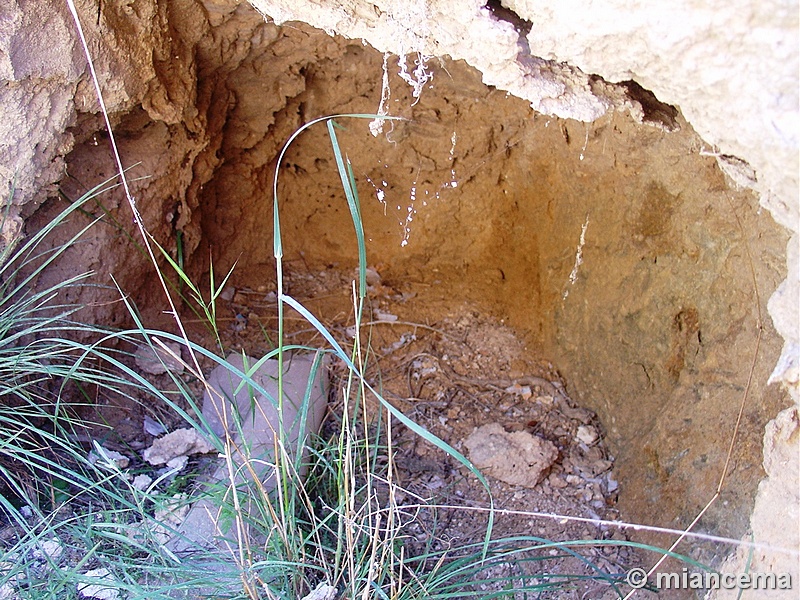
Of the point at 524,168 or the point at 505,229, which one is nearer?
the point at 524,168

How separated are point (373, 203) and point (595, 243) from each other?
86cm

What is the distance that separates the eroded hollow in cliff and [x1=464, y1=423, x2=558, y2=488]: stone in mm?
216

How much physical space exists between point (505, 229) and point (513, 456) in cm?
85

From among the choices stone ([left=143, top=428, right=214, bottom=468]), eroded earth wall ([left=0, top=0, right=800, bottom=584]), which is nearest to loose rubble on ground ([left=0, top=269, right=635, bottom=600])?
stone ([left=143, top=428, right=214, bottom=468])

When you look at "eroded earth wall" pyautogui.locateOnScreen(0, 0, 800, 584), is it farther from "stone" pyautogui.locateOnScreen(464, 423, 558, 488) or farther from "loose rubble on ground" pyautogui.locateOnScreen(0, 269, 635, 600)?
"stone" pyautogui.locateOnScreen(464, 423, 558, 488)

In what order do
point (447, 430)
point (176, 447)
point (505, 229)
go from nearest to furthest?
point (176, 447), point (447, 430), point (505, 229)

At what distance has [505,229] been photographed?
2.49 metres

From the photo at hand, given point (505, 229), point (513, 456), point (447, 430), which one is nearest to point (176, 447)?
point (447, 430)

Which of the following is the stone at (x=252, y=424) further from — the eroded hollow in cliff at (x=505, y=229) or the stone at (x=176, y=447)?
the eroded hollow in cliff at (x=505, y=229)

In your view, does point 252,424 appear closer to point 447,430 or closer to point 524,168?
point 447,430

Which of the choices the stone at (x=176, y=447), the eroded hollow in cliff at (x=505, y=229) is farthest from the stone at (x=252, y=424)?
the eroded hollow in cliff at (x=505, y=229)

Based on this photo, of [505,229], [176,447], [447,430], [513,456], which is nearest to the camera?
[176,447]

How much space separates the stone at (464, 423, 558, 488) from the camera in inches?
77.1

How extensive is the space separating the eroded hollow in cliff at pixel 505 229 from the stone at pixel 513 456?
216 millimetres
